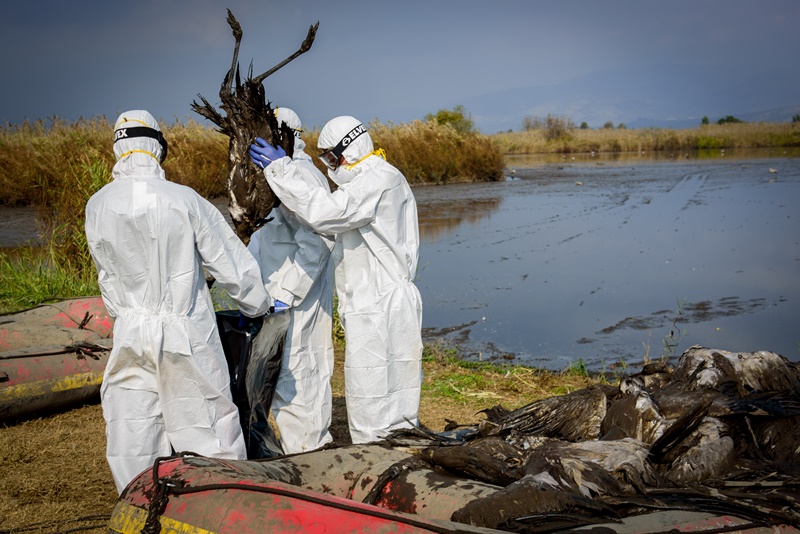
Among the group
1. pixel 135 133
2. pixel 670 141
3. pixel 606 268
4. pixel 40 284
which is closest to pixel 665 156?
pixel 670 141

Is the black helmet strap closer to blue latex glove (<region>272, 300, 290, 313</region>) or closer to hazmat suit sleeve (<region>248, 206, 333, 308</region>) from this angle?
hazmat suit sleeve (<region>248, 206, 333, 308</region>)

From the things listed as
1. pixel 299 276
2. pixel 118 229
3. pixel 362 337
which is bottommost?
pixel 362 337

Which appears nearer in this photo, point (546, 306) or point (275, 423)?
point (275, 423)

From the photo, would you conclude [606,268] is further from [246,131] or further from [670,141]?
[670,141]

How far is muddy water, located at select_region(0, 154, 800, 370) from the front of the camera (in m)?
9.05

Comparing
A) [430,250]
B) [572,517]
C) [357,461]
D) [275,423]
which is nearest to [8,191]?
[430,250]

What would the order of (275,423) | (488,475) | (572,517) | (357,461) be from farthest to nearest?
(275,423)
(357,461)
(488,475)
(572,517)

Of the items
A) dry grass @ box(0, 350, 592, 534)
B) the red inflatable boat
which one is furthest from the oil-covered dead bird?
the red inflatable boat

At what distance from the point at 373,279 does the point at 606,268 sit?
348 inches

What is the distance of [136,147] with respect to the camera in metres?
4.00

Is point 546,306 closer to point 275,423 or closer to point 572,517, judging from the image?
point 275,423

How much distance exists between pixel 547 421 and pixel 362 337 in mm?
1277

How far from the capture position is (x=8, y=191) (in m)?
16.6

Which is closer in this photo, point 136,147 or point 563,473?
point 563,473
